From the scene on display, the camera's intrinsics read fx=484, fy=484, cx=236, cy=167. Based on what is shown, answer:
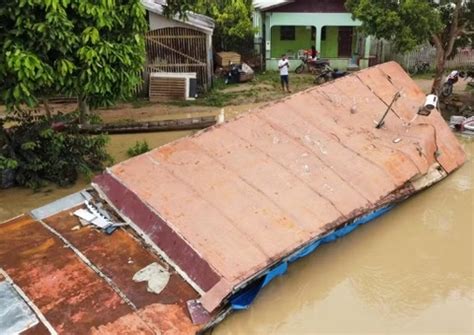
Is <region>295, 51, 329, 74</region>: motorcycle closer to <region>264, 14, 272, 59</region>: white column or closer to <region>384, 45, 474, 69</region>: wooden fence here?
<region>264, 14, 272, 59</region>: white column

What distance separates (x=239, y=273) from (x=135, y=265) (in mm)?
1193

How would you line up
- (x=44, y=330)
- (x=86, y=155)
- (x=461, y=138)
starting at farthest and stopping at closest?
(x=461, y=138)
(x=86, y=155)
(x=44, y=330)

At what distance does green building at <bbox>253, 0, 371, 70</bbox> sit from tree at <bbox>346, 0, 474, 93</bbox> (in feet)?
15.0

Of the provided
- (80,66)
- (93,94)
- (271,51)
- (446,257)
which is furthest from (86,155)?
(271,51)

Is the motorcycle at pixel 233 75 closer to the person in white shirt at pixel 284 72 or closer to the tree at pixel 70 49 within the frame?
the person in white shirt at pixel 284 72

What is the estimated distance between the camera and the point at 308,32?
1859cm

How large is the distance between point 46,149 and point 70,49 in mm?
2349

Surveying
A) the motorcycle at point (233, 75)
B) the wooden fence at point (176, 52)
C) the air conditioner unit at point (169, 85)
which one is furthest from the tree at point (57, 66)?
the motorcycle at point (233, 75)

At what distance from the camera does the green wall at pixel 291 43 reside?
732 inches

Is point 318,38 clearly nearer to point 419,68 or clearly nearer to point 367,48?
point 367,48

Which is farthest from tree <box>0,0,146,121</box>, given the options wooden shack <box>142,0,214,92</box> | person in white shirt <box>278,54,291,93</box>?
person in white shirt <box>278,54,291,93</box>

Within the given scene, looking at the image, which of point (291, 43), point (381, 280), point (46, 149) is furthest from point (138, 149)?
point (291, 43)

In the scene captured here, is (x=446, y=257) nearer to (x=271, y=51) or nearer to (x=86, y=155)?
(x=86, y=155)

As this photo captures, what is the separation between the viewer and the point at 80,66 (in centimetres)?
699
